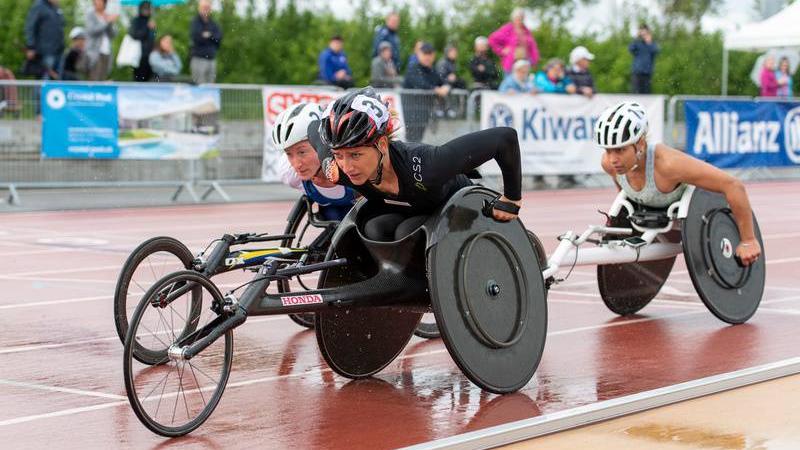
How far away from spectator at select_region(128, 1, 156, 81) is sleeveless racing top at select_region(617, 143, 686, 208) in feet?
44.2

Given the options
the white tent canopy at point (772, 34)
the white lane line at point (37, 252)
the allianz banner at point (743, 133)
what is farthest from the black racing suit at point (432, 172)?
the white tent canopy at point (772, 34)

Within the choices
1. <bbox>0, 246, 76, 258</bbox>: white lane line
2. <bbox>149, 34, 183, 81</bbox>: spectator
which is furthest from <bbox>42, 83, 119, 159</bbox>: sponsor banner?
<bbox>0, 246, 76, 258</bbox>: white lane line

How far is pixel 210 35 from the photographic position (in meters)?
22.1

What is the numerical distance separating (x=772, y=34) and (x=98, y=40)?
16.3m

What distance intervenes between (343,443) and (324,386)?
1.41m

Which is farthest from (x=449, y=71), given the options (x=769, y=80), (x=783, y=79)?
(x=783, y=79)

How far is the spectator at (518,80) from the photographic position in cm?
2352

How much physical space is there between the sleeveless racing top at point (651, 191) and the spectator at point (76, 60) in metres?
13.4

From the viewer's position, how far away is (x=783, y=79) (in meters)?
30.7

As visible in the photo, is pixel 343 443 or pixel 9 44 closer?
pixel 343 443

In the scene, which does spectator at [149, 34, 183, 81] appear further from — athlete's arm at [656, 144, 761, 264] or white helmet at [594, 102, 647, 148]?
athlete's arm at [656, 144, 761, 264]

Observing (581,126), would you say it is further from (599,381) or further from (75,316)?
(599,381)

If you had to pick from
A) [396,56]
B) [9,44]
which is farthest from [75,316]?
[9,44]

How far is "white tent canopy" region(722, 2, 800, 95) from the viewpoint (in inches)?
1216
